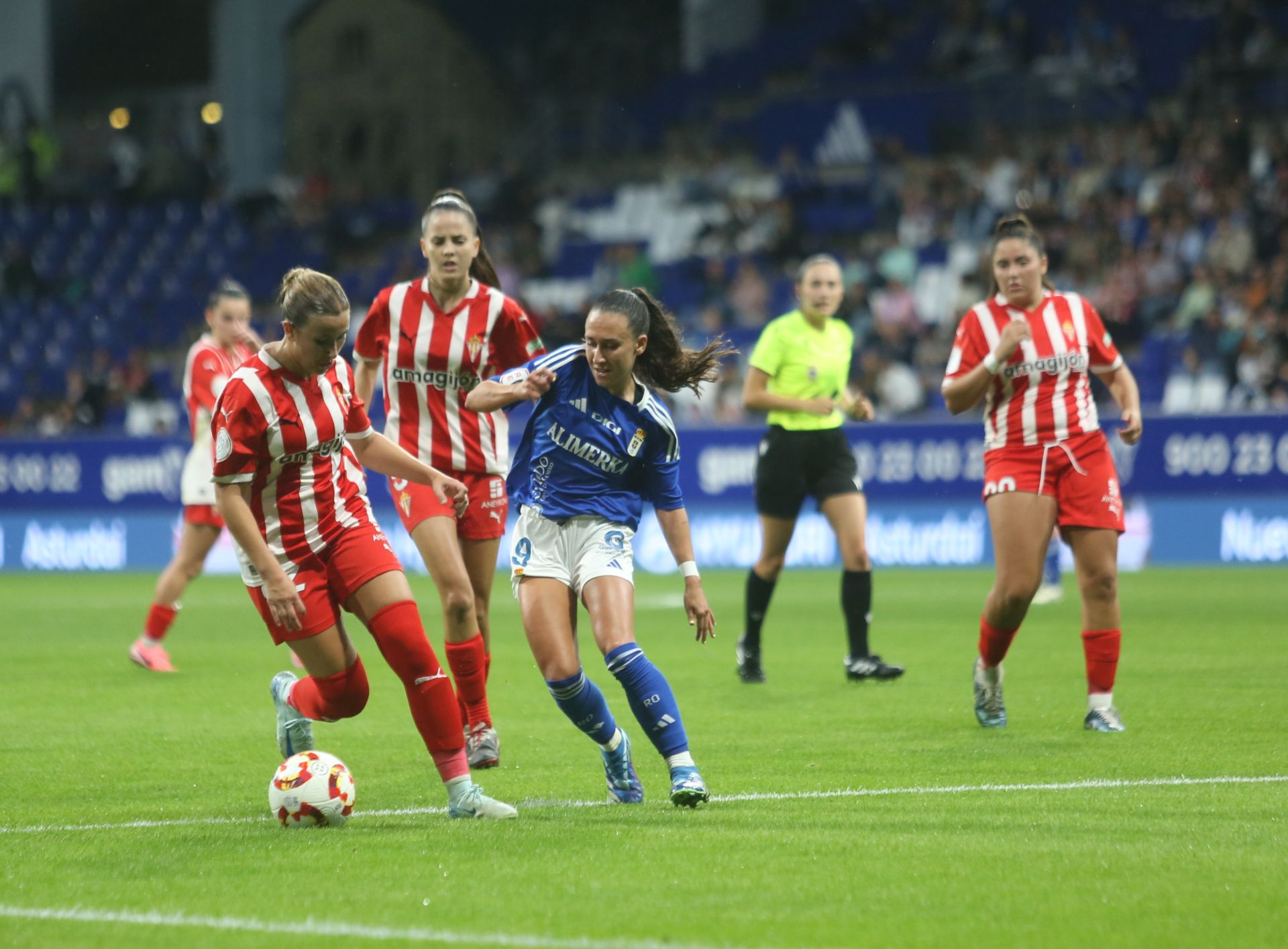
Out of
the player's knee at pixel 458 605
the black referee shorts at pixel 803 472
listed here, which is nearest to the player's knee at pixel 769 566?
the black referee shorts at pixel 803 472

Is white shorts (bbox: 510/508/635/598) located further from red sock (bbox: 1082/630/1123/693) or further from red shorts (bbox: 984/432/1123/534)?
red sock (bbox: 1082/630/1123/693)

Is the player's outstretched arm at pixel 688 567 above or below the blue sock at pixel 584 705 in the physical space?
above

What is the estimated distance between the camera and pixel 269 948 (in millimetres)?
4379

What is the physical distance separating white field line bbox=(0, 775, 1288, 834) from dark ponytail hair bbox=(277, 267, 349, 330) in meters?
1.79

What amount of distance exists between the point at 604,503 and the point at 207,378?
5.42 m

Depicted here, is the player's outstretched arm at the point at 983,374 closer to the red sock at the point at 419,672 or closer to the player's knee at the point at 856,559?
the player's knee at the point at 856,559

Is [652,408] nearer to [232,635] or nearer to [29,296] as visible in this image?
[232,635]

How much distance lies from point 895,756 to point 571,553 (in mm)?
1828

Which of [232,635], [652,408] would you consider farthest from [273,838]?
[232,635]

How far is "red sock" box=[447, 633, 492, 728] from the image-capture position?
7.29m

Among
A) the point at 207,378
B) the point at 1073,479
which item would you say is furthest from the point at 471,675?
the point at 207,378

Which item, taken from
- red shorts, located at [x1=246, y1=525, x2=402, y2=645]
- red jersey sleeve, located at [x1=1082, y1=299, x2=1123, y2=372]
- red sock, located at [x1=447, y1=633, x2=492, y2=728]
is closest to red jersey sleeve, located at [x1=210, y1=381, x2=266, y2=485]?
red shorts, located at [x1=246, y1=525, x2=402, y2=645]

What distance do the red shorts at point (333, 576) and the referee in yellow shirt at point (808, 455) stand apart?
4282 millimetres

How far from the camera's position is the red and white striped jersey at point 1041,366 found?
317 inches
